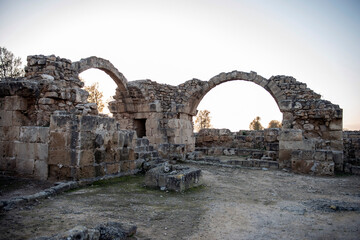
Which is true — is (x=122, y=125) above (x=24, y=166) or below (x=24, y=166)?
above

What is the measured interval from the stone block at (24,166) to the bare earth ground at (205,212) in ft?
4.83

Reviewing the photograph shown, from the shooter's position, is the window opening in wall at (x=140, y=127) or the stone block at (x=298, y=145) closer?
the stone block at (x=298, y=145)

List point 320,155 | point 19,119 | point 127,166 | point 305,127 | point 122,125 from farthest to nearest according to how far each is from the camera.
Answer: point 122,125 → point 305,127 → point 320,155 → point 127,166 → point 19,119

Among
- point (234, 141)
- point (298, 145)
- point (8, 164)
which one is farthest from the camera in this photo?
point (234, 141)

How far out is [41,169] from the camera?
5527 millimetres

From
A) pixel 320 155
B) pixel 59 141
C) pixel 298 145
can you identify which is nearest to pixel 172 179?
pixel 59 141

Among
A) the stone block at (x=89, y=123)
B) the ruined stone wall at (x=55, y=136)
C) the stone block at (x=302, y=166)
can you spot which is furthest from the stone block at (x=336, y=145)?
the stone block at (x=89, y=123)

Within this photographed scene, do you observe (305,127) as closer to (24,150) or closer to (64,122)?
(64,122)

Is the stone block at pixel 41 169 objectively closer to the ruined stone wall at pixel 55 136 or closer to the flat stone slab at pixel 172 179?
the ruined stone wall at pixel 55 136

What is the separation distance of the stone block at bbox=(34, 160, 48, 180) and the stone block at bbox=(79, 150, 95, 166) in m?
0.83

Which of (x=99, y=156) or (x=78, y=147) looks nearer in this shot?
(x=78, y=147)

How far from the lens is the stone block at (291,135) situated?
328 inches

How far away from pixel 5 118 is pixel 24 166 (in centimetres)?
136

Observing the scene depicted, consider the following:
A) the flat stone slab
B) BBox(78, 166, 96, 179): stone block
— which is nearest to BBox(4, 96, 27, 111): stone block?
BBox(78, 166, 96, 179): stone block
